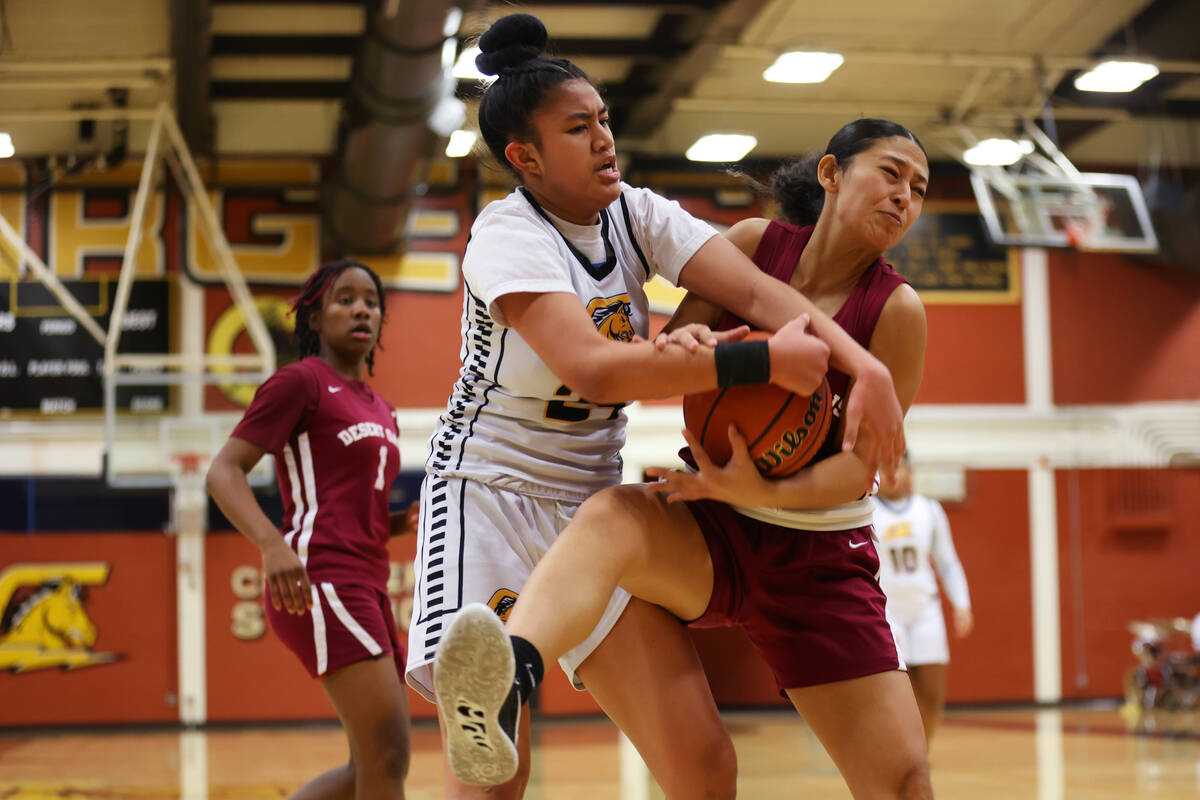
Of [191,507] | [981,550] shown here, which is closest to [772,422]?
[191,507]

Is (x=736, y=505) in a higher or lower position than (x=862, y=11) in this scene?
lower

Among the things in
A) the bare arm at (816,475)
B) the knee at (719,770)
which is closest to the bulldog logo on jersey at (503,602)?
the bare arm at (816,475)

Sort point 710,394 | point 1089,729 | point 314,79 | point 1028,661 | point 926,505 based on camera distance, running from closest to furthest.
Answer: point 710,394 < point 926,505 < point 1089,729 < point 314,79 < point 1028,661

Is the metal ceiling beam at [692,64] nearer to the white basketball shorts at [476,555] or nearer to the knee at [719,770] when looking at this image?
the white basketball shorts at [476,555]

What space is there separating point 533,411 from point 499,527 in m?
0.25

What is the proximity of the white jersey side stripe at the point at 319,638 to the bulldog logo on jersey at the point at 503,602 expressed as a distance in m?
1.24

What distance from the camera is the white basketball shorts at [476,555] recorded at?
2.63 m

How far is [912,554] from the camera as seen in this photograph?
273 inches

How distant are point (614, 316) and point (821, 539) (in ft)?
2.03

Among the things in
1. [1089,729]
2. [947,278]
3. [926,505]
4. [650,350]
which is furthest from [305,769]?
[947,278]

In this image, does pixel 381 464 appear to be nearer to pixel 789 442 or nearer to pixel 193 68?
pixel 789 442

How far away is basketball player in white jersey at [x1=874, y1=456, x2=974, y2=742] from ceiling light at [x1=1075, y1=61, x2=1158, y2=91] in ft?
13.1

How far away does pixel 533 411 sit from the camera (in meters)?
2.67

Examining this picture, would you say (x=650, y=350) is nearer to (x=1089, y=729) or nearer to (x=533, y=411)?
(x=533, y=411)
